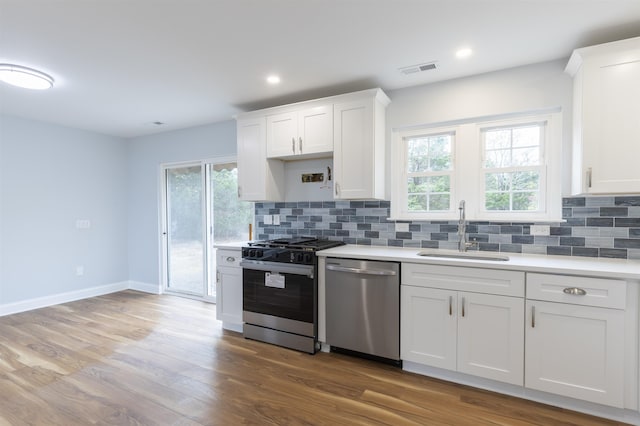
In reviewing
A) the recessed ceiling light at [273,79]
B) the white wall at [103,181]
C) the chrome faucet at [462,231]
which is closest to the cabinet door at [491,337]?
the chrome faucet at [462,231]

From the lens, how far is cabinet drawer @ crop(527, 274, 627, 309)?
189 cm

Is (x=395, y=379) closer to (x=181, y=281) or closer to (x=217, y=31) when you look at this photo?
(x=217, y=31)

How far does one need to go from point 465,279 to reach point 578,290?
2.13 ft

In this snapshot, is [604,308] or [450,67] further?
[450,67]

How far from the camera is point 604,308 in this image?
6.27 ft

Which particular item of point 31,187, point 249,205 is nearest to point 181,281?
point 249,205

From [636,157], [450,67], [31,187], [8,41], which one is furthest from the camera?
[31,187]

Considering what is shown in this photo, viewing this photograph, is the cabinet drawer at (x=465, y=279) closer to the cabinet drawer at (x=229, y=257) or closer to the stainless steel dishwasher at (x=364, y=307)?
the stainless steel dishwasher at (x=364, y=307)

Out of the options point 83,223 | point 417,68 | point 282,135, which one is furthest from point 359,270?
point 83,223

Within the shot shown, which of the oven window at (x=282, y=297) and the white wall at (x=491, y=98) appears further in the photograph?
the oven window at (x=282, y=297)

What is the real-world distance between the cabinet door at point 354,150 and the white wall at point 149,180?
216cm

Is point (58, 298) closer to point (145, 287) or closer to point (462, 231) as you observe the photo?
point (145, 287)

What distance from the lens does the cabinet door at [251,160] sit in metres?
3.51

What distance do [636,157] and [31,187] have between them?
6234 mm
